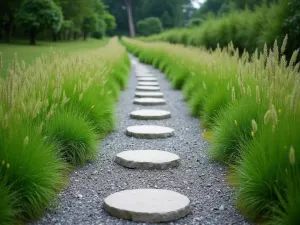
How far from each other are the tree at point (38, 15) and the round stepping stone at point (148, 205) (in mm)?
14497

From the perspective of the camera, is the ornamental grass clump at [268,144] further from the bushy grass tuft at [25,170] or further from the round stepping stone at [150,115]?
the round stepping stone at [150,115]

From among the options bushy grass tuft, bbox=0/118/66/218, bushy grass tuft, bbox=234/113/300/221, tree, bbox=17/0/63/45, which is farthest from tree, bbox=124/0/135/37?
bushy grass tuft, bbox=234/113/300/221

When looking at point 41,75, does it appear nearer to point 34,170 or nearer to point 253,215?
point 34,170

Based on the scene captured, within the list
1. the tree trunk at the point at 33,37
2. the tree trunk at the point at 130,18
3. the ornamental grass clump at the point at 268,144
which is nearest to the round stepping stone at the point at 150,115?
the ornamental grass clump at the point at 268,144

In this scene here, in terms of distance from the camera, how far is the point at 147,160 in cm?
316

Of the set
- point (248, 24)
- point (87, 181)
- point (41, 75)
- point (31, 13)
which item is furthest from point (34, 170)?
point (31, 13)

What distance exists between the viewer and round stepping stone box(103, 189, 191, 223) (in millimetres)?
2174

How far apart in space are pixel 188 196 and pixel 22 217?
107 centimetres

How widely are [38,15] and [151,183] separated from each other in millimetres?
14554

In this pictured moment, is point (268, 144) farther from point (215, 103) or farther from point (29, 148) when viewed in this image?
point (215, 103)

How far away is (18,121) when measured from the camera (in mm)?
2186

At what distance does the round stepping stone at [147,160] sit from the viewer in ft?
10.3

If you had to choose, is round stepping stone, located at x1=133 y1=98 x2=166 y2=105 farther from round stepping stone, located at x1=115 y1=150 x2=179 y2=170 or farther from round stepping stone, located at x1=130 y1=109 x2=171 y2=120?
round stepping stone, located at x1=115 y1=150 x2=179 y2=170

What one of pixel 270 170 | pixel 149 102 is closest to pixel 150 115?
pixel 149 102
